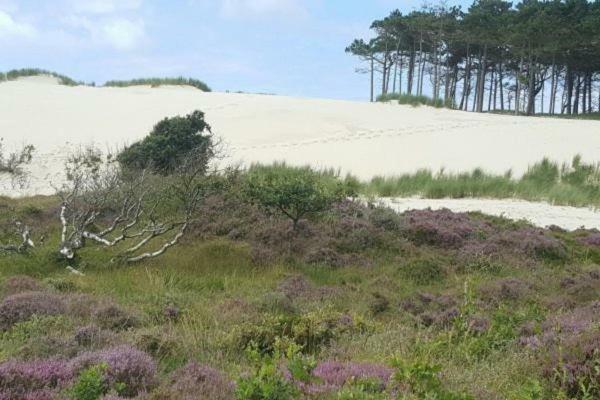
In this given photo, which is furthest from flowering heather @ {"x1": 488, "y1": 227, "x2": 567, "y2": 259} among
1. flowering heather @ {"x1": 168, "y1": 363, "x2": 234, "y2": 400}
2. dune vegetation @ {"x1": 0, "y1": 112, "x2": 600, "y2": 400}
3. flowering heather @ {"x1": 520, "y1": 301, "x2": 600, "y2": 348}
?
flowering heather @ {"x1": 168, "y1": 363, "x2": 234, "y2": 400}

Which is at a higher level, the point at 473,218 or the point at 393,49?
the point at 393,49

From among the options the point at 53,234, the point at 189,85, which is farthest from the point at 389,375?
the point at 189,85

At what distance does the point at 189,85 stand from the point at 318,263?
34.5 meters

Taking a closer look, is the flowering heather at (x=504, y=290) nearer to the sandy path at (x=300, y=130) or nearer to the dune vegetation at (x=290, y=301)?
the dune vegetation at (x=290, y=301)

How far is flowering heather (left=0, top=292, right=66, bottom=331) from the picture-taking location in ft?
18.3

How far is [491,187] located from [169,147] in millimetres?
8450

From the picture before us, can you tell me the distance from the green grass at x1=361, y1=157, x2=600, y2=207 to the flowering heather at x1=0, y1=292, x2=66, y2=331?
1039cm

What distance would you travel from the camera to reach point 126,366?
3.97 metres

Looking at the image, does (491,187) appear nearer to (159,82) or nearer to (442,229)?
(442,229)

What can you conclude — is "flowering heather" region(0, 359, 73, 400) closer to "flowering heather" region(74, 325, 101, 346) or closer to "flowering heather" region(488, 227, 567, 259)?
"flowering heather" region(74, 325, 101, 346)

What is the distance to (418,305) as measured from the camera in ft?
23.7

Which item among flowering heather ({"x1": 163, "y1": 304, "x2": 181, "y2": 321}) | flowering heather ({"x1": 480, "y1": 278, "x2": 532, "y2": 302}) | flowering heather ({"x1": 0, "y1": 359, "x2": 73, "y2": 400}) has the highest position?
flowering heather ({"x1": 0, "y1": 359, "x2": 73, "y2": 400})

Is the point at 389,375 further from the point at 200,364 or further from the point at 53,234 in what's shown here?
the point at 53,234

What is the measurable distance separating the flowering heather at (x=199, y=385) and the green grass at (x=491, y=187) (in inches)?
460
